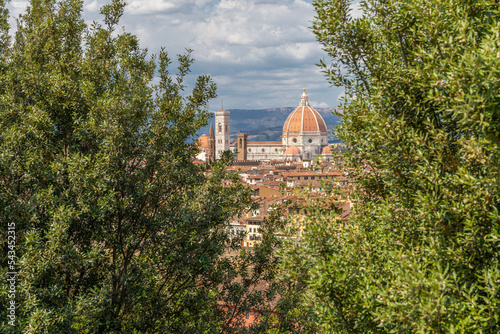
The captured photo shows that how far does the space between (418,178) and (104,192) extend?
440 centimetres

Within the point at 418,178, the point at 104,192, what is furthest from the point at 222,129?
the point at 418,178

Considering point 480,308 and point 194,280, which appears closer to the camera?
point 480,308

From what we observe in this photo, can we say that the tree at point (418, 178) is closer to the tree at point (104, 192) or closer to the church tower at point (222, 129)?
the tree at point (104, 192)

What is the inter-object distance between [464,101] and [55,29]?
26.2 feet

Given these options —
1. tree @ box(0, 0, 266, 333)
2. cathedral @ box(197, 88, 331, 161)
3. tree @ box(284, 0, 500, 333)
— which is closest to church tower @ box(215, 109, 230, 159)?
cathedral @ box(197, 88, 331, 161)

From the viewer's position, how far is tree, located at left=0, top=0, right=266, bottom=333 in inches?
242

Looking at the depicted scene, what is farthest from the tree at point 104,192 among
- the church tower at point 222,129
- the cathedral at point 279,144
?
the church tower at point 222,129

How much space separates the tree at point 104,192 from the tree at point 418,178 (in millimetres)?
2830

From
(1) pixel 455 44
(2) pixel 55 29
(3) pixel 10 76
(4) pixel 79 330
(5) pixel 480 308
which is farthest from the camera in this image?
(2) pixel 55 29

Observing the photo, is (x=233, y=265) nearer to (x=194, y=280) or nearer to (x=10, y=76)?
(x=194, y=280)

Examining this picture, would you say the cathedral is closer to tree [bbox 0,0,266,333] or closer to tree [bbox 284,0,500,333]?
tree [bbox 0,0,266,333]

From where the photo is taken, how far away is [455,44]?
15.1 feet

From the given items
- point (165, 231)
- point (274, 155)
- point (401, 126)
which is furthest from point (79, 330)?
point (274, 155)

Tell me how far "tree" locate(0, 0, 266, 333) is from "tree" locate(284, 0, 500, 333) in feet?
9.29
